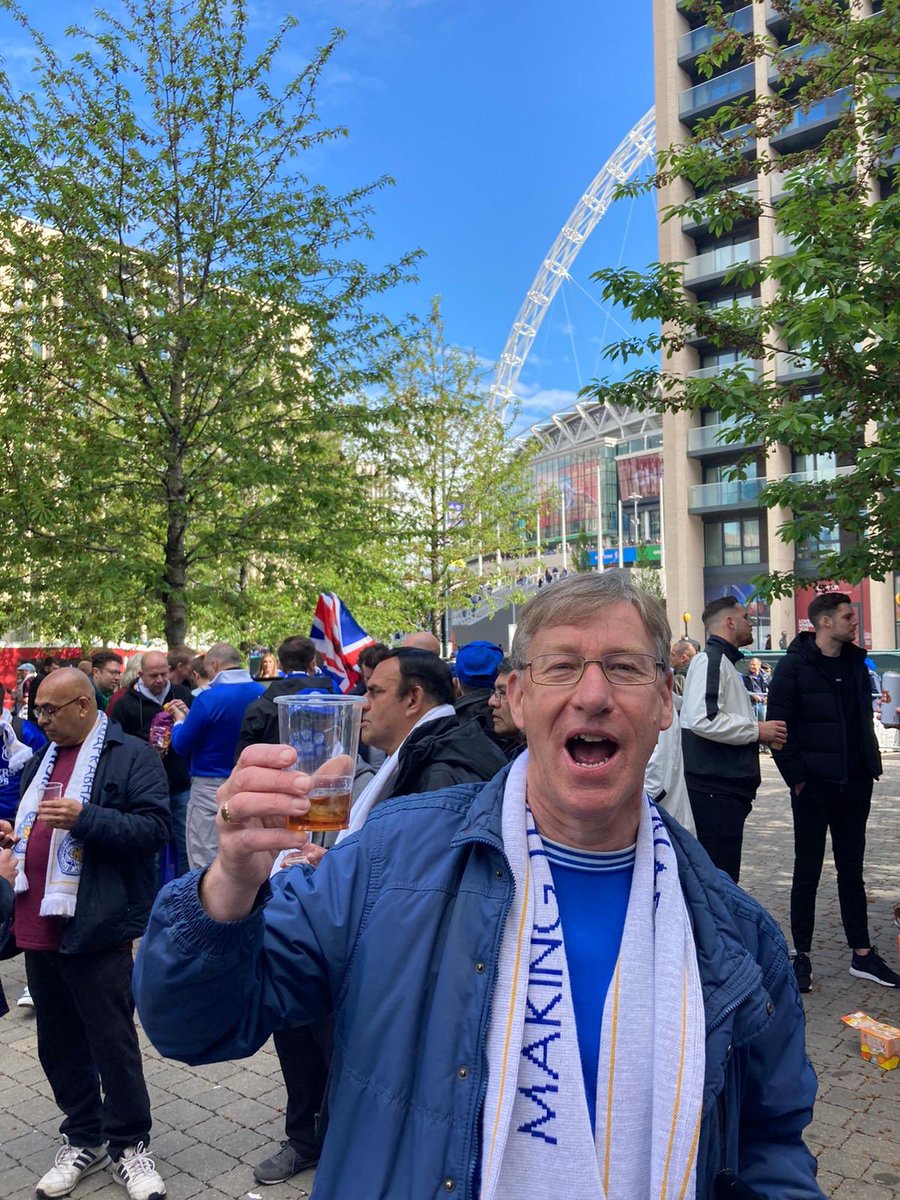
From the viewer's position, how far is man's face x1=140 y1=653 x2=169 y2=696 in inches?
309

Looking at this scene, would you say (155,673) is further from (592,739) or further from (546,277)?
(546,277)

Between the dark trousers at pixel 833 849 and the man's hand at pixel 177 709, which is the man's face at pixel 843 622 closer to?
the dark trousers at pixel 833 849

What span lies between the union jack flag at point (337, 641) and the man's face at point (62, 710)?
12.0 ft

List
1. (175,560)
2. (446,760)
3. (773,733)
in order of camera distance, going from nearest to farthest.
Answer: (446,760), (773,733), (175,560)

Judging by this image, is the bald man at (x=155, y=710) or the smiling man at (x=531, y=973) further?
the bald man at (x=155, y=710)

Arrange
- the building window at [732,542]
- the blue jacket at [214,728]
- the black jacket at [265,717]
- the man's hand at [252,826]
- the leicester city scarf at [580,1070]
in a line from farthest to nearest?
the building window at [732,542] → the blue jacket at [214,728] → the black jacket at [265,717] → the leicester city scarf at [580,1070] → the man's hand at [252,826]

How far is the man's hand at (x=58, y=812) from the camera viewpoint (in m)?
3.81

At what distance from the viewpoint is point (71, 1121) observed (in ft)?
13.5

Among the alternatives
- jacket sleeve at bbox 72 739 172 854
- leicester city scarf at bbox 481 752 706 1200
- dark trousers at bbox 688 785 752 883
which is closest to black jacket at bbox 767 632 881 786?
dark trousers at bbox 688 785 752 883

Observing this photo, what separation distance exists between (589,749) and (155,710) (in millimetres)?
6833

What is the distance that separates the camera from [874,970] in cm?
617

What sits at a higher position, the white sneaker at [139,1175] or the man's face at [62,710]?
the man's face at [62,710]

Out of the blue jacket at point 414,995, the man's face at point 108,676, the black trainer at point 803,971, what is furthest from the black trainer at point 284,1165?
the man's face at point 108,676

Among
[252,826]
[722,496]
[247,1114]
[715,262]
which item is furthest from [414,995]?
[715,262]
